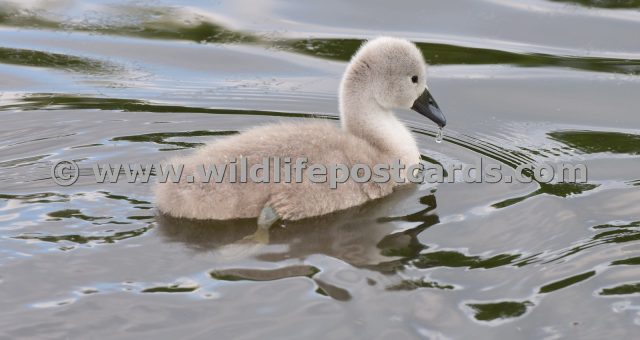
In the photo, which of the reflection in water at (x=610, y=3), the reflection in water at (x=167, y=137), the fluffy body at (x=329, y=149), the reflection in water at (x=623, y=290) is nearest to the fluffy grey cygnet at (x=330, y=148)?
the fluffy body at (x=329, y=149)

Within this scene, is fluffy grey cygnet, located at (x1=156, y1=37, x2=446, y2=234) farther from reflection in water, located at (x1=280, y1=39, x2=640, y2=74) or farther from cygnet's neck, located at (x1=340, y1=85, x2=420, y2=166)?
reflection in water, located at (x1=280, y1=39, x2=640, y2=74)

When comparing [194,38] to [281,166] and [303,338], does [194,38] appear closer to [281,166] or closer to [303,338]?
[281,166]

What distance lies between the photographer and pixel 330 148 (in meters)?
6.35

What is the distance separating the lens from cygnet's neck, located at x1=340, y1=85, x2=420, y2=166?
22.5ft

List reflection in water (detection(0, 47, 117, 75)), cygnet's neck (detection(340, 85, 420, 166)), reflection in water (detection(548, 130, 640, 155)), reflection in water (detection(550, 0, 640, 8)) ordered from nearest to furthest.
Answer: cygnet's neck (detection(340, 85, 420, 166)), reflection in water (detection(548, 130, 640, 155)), reflection in water (detection(0, 47, 117, 75)), reflection in water (detection(550, 0, 640, 8))

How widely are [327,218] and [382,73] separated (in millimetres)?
1229

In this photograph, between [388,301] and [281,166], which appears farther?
[281,166]

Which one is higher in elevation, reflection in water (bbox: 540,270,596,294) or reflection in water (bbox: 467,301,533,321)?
reflection in water (bbox: 540,270,596,294)

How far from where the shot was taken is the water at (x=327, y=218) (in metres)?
4.95

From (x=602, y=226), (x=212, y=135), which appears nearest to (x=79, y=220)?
(x=212, y=135)

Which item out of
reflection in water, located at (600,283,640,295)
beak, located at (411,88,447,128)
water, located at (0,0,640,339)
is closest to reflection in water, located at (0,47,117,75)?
water, located at (0,0,640,339)

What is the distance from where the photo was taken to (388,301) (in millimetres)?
4992

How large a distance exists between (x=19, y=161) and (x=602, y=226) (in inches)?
145

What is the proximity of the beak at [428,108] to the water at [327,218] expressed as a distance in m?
0.29
